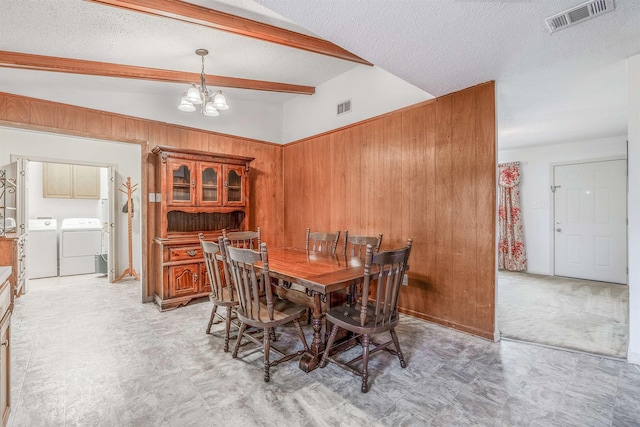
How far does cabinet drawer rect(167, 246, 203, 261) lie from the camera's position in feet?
12.1

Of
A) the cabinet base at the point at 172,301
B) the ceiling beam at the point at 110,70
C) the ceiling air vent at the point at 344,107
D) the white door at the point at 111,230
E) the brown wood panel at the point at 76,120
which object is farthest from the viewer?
the white door at the point at 111,230

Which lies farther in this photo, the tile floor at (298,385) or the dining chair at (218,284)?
the dining chair at (218,284)

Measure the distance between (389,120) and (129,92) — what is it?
317cm

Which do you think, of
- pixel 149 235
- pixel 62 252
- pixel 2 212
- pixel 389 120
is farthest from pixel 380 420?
pixel 62 252

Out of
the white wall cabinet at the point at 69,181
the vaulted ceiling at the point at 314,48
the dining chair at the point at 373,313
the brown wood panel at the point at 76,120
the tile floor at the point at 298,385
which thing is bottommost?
the tile floor at the point at 298,385

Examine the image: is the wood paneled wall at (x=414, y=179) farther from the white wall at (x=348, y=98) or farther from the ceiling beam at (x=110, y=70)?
the ceiling beam at (x=110, y=70)

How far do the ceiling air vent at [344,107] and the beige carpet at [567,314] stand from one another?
10.1ft

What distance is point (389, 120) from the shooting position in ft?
11.6

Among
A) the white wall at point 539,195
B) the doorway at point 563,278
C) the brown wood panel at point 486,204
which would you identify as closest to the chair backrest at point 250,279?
the brown wood panel at point 486,204

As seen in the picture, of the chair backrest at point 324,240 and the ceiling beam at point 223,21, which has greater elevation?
the ceiling beam at point 223,21

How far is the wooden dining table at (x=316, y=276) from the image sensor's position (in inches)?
79.9

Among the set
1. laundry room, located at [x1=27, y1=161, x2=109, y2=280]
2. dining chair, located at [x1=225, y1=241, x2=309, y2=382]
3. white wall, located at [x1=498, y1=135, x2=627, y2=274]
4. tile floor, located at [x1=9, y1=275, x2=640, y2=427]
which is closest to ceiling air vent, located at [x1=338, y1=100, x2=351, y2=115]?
dining chair, located at [x1=225, y1=241, x2=309, y2=382]

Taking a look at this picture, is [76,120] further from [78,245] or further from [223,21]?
[78,245]

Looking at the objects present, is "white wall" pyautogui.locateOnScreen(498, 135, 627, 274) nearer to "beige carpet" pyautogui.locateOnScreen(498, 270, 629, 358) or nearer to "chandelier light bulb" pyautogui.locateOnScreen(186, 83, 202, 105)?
"beige carpet" pyautogui.locateOnScreen(498, 270, 629, 358)
